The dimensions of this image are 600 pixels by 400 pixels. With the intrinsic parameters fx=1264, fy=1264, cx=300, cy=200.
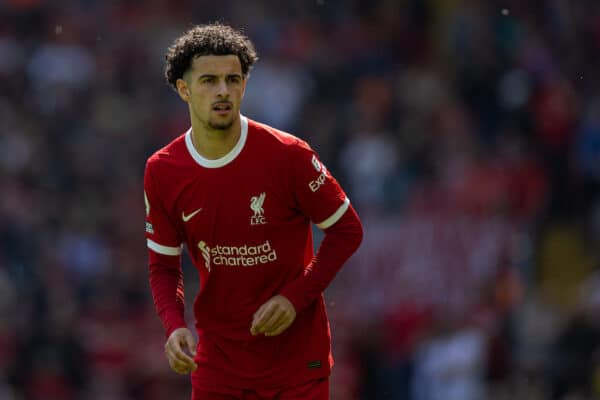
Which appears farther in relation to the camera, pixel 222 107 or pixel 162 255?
pixel 162 255

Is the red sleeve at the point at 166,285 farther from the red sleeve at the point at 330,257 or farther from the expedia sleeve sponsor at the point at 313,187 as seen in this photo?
the expedia sleeve sponsor at the point at 313,187

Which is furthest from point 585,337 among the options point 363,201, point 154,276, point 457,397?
point 154,276

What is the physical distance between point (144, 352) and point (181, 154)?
267 inches

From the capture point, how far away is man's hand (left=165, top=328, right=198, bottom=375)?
517 centimetres

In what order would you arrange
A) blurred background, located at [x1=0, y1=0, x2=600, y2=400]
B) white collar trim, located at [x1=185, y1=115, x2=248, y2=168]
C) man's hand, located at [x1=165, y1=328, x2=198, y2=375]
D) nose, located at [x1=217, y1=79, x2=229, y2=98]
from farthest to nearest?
blurred background, located at [x1=0, y1=0, x2=600, y2=400]
white collar trim, located at [x1=185, y1=115, x2=248, y2=168]
nose, located at [x1=217, y1=79, x2=229, y2=98]
man's hand, located at [x1=165, y1=328, x2=198, y2=375]

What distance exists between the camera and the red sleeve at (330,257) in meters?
5.35

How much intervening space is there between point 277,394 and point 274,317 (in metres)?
0.45

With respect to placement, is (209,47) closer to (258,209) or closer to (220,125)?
(220,125)

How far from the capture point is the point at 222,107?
5316 mm

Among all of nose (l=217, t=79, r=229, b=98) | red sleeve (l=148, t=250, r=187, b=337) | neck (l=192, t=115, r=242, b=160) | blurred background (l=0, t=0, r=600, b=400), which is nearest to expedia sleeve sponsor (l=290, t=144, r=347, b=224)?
neck (l=192, t=115, r=242, b=160)

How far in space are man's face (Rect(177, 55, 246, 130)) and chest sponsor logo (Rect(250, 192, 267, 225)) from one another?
1.07 ft

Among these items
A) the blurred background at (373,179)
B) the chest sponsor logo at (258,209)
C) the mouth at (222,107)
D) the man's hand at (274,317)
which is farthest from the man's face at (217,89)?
the blurred background at (373,179)

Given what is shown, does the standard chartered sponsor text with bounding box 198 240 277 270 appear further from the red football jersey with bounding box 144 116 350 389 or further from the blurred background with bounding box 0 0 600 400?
the blurred background with bounding box 0 0 600 400

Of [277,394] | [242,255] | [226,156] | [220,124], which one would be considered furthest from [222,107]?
[277,394]
